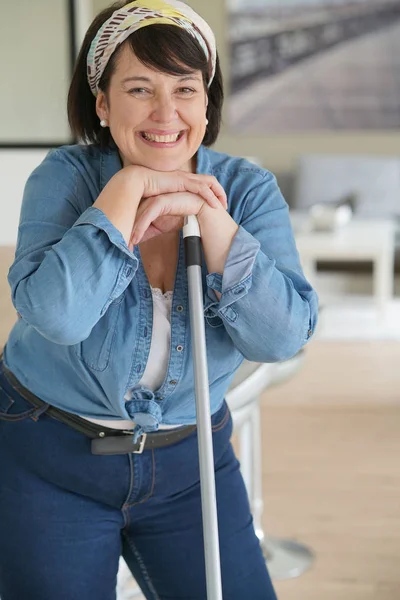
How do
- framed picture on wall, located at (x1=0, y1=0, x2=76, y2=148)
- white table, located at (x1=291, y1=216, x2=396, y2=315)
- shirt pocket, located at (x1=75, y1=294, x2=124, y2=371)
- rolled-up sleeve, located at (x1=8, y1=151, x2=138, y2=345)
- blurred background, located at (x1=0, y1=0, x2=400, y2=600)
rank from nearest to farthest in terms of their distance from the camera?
rolled-up sleeve, located at (x1=8, y1=151, x2=138, y2=345) < shirt pocket, located at (x1=75, y1=294, x2=124, y2=371) < blurred background, located at (x1=0, y1=0, x2=400, y2=600) < framed picture on wall, located at (x1=0, y1=0, x2=76, y2=148) < white table, located at (x1=291, y1=216, x2=396, y2=315)

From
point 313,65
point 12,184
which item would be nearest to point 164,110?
point 12,184

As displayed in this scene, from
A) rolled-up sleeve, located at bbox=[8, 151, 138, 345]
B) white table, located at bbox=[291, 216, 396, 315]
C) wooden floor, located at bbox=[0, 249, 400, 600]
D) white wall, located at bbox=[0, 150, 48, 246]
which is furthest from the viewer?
white table, located at bbox=[291, 216, 396, 315]

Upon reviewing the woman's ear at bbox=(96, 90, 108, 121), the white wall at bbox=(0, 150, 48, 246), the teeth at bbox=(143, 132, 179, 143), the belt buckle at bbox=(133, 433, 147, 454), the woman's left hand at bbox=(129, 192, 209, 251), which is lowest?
the white wall at bbox=(0, 150, 48, 246)

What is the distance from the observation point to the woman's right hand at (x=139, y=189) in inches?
54.5

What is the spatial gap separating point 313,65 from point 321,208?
1.70 metres

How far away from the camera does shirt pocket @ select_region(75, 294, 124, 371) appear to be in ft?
4.70

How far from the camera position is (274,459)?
3.88 meters

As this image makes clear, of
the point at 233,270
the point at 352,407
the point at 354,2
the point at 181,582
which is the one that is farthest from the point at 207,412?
the point at 354,2

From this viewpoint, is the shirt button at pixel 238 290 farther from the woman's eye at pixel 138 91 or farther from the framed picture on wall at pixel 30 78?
the framed picture on wall at pixel 30 78

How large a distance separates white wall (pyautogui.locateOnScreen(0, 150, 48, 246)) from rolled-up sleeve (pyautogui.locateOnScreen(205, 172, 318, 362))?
2553mm

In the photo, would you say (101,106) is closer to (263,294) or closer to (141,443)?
(263,294)

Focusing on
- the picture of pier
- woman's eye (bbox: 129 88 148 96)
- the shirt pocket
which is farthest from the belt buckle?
the picture of pier

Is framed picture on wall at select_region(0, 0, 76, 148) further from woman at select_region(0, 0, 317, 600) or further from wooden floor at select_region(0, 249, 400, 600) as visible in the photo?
woman at select_region(0, 0, 317, 600)

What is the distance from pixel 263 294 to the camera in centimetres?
138
